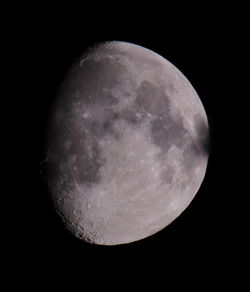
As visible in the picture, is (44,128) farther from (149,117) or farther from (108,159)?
(149,117)

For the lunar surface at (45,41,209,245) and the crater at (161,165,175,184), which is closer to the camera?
the lunar surface at (45,41,209,245)

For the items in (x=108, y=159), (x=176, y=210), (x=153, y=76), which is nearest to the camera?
(x=108, y=159)

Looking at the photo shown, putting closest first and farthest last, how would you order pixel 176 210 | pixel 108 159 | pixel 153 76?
pixel 108 159 < pixel 153 76 < pixel 176 210

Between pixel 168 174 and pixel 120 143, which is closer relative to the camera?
pixel 120 143

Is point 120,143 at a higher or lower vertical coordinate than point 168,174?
higher

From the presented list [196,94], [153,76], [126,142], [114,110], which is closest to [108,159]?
[126,142]

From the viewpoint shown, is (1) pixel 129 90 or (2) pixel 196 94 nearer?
(1) pixel 129 90

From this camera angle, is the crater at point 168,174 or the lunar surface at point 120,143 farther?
the crater at point 168,174

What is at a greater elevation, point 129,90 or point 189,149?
point 129,90
